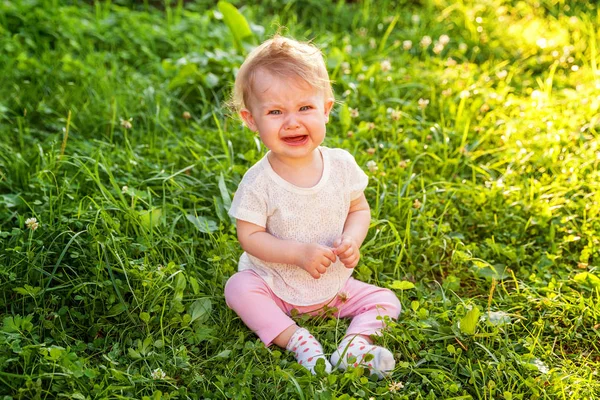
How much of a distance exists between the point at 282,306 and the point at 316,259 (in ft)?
1.01

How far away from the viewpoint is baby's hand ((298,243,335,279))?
2.50 meters

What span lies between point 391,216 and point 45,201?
1457 mm

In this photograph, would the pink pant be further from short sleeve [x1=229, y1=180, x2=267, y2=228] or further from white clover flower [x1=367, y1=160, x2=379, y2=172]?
white clover flower [x1=367, y1=160, x2=379, y2=172]

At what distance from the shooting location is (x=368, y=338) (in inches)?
103

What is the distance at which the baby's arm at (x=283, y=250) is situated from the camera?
251 centimetres

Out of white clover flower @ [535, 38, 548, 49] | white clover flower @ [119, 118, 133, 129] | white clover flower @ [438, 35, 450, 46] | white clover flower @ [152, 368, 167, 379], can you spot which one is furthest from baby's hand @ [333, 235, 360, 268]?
→ white clover flower @ [535, 38, 548, 49]

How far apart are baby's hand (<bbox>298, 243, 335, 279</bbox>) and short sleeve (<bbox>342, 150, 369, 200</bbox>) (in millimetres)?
311

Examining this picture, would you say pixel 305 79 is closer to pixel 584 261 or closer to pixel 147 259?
pixel 147 259

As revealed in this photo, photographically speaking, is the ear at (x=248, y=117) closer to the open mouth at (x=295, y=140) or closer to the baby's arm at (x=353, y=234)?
the open mouth at (x=295, y=140)

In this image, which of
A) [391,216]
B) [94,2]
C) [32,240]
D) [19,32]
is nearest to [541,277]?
[391,216]

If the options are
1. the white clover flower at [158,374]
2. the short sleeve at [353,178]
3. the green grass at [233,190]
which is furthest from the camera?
the short sleeve at [353,178]

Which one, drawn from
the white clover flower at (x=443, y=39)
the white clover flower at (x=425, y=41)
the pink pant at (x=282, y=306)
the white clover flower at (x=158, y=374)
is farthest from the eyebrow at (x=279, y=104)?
the white clover flower at (x=443, y=39)

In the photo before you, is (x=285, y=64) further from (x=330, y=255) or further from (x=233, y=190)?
(x=233, y=190)

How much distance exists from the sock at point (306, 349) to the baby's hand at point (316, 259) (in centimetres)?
22
